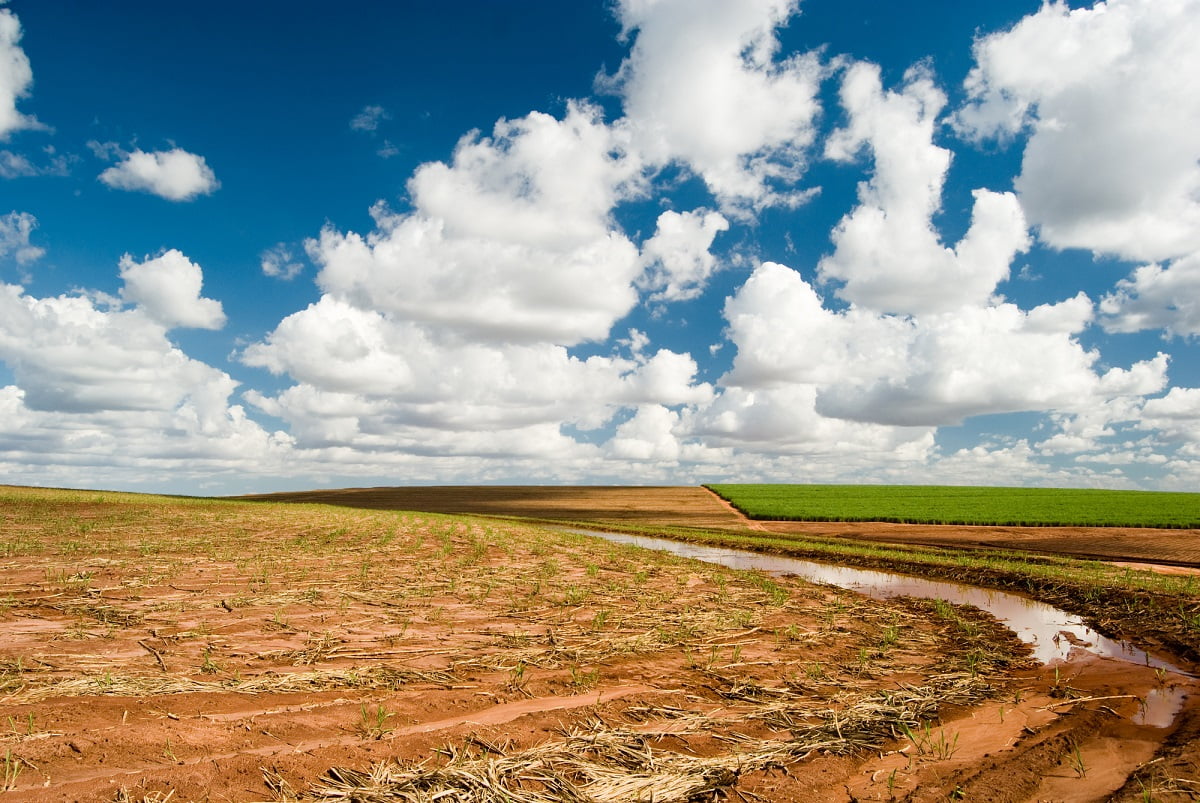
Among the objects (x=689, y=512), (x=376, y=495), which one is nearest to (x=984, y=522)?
(x=689, y=512)

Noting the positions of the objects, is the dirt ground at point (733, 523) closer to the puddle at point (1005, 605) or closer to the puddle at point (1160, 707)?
the puddle at point (1005, 605)

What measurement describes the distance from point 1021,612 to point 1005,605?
923 mm

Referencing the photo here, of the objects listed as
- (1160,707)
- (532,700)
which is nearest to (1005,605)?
(1160,707)

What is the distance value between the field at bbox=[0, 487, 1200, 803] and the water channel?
0.40m

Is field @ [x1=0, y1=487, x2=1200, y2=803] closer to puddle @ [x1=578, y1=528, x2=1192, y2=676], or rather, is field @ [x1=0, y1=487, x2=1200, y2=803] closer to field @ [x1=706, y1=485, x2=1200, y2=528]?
puddle @ [x1=578, y1=528, x2=1192, y2=676]

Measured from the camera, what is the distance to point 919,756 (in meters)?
6.04

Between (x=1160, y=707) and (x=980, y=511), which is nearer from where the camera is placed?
(x=1160, y=707)

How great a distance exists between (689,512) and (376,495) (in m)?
49.9

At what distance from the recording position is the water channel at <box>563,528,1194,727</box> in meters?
8.27

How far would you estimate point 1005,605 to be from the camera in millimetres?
15062

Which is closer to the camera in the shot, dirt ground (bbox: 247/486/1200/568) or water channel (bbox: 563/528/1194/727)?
water channel (bbox: 563/528/1194/727)

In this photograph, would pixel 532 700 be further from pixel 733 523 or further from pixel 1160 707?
pixel 733 523

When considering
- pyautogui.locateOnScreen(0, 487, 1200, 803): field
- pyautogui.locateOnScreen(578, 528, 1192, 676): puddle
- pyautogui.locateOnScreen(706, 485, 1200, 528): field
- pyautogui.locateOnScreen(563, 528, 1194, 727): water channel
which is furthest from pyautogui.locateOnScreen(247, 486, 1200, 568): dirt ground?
pyautogui.locateOnScreen(0, 487, 1200, 803): field

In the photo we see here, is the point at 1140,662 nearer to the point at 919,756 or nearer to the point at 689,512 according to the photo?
the point at 919,756
